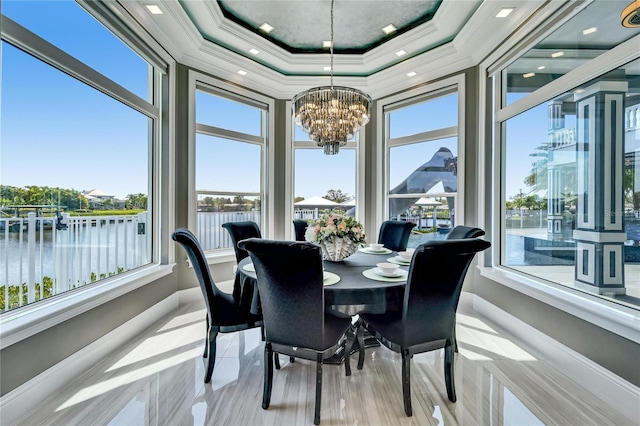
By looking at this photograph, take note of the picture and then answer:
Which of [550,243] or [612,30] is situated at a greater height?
[612,30]

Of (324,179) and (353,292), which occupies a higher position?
(324,179)

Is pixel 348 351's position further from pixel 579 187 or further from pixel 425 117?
pixel 425 117

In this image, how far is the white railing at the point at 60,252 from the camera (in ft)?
6.34

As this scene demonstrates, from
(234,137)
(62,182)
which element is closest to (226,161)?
(234,137)

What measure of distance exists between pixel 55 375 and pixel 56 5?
103 inches

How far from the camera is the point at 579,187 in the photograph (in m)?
2.49

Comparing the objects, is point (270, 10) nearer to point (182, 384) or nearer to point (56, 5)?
point (56, 5)

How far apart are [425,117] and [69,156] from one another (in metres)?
4.12

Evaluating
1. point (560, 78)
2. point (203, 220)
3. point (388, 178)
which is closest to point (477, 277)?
point (388, 178)

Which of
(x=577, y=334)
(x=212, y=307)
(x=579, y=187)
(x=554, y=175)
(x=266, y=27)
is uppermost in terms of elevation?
(x=266, y=27)

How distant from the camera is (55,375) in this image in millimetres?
1992

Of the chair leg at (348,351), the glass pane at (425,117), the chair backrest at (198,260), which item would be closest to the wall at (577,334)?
the chair leg at (348,351)

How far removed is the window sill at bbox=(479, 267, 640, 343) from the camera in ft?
6.11

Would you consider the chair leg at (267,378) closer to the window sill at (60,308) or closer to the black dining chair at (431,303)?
the black dining chair at (431,303)
